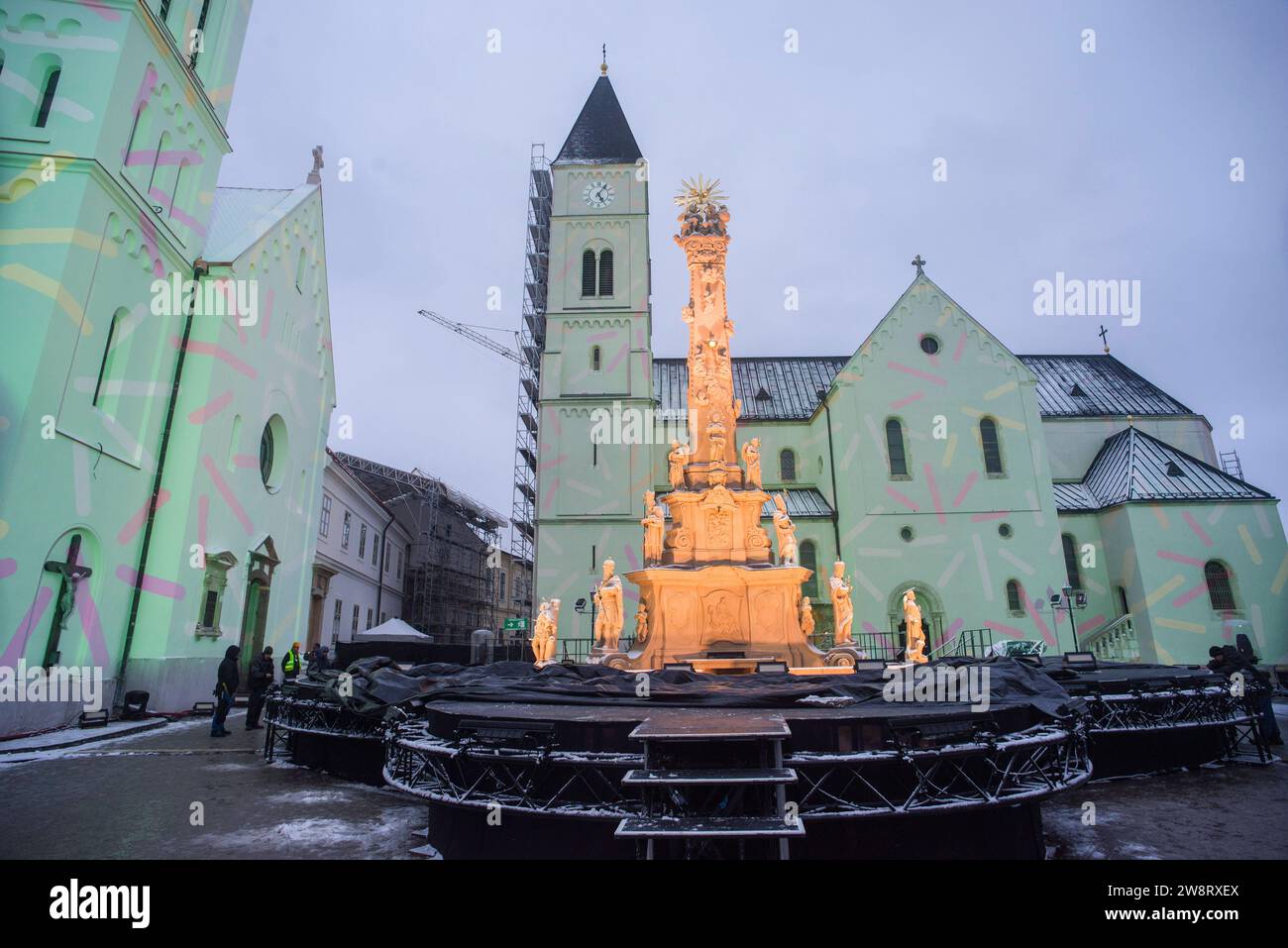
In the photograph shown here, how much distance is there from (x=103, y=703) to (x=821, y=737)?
1530cm

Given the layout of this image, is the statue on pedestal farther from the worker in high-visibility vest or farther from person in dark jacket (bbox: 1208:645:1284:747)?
the worker in high-visibility vest

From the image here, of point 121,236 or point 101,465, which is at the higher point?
point 121,236

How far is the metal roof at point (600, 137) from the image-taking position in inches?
1304

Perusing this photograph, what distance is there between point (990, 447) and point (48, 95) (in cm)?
3231

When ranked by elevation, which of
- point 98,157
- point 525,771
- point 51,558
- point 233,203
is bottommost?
point 525,771

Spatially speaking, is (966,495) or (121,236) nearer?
(121,236)

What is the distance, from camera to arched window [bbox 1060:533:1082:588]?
26859 millimetres

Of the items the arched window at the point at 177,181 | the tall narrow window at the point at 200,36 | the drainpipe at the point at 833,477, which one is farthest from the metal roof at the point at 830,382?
the tall narrow window at the point at 200,36

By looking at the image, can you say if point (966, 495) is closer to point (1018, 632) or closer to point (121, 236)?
point (1018, 632)

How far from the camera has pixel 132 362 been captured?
45.8 ft

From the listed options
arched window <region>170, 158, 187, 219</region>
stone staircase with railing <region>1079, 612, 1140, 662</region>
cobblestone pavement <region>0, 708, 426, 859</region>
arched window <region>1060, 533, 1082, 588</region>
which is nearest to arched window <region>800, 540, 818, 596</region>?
arched window <region>1060, 533, 1082, 588</region>

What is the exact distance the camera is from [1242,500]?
81.5 feet
